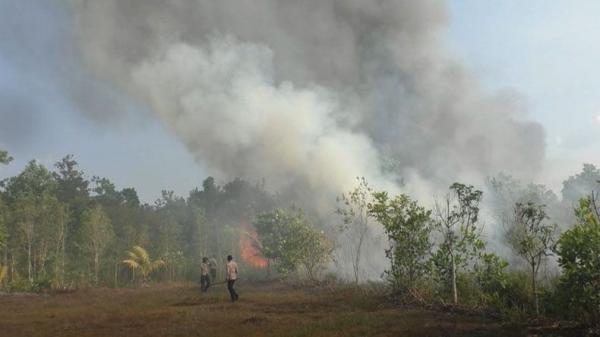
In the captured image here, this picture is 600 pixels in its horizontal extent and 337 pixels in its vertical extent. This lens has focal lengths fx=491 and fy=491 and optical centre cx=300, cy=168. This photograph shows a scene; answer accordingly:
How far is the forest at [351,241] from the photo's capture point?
1263cm

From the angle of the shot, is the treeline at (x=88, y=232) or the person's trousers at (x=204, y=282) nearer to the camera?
the person's trousers at (x=204, y=282)

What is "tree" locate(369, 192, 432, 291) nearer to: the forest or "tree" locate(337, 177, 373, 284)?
the forest

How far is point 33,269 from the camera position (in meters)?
41.7

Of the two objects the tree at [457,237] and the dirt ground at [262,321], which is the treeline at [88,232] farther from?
the tree at [457,237]

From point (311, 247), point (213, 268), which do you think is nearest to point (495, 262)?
point (311, 247)

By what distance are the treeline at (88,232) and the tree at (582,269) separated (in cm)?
2910

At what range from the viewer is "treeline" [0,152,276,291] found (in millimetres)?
39656

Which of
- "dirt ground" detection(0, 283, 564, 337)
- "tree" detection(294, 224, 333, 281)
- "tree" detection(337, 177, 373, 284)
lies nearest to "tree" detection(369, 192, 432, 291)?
"dirt ground" detection(0, 283, 564, 337)

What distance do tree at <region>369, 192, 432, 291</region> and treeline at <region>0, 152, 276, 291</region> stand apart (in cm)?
2309

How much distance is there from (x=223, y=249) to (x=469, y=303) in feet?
167

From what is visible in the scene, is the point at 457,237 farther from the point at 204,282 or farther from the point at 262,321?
the point at 204,282

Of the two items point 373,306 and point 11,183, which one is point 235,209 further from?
point 373,306

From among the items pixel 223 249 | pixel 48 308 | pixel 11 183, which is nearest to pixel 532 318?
pixel 48 308

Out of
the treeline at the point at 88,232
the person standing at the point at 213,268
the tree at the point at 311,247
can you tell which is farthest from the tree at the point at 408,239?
the treeline at the point at 88,232
